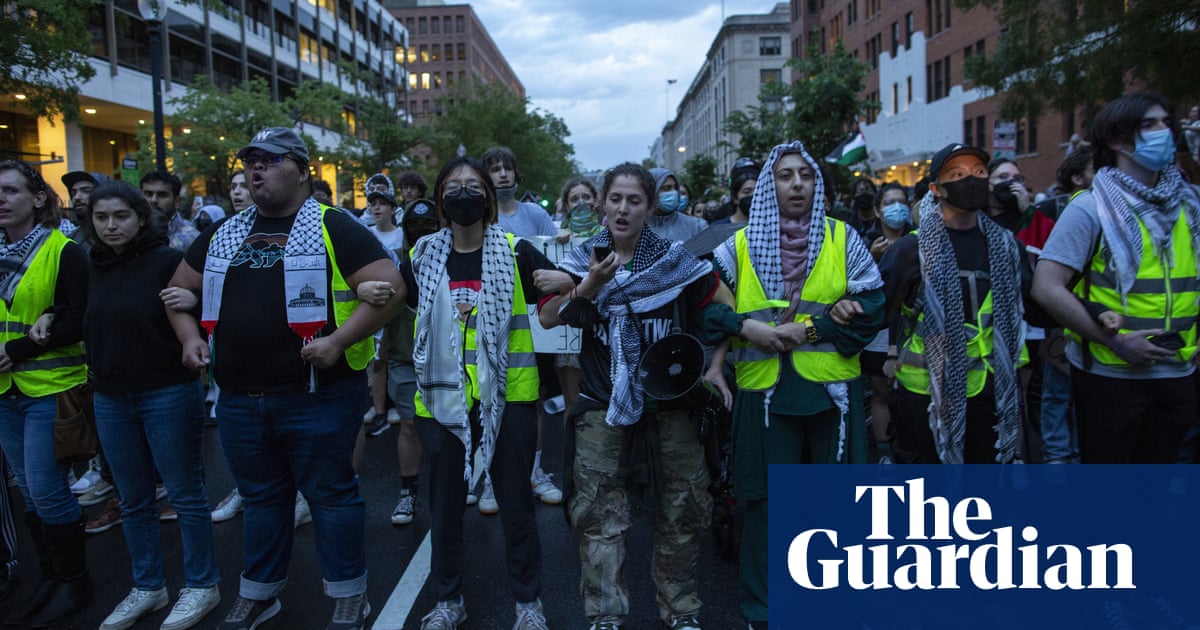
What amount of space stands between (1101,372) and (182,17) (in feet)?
122

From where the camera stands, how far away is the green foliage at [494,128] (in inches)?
1618

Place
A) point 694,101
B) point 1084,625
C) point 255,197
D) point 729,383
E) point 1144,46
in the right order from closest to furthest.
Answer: point 1084,625
point 255,197
point 729,383
point 1144,46
point 694,101

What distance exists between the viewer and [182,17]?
1289 inches

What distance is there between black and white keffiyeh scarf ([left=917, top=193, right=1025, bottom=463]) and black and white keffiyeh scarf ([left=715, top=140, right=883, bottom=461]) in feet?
1.00

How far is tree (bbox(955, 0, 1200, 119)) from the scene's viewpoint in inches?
372

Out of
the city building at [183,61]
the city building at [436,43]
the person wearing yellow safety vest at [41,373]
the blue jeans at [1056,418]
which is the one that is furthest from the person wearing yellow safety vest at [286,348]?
the city building at [436,43]

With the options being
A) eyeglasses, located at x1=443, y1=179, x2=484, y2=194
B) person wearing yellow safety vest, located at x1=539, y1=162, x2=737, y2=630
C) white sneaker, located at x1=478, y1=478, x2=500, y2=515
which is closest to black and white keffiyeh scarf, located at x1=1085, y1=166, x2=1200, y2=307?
person wearing yellow safety vest, located at x1=539, y1=162, x2=737, y2=630

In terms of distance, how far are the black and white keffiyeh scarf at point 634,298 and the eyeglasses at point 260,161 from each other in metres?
1.33

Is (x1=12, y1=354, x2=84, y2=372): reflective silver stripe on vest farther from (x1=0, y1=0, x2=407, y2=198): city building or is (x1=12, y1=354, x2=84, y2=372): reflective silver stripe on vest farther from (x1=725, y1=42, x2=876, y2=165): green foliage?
(x1=725, y1=42, x2=876, y2=165): green foliage

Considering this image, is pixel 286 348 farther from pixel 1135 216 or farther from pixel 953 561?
pixel 1135 216

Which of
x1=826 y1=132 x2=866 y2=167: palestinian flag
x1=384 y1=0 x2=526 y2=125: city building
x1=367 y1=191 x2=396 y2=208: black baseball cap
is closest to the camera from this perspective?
x1=367 y1=191 x2=396 y2=208: black baseball cap

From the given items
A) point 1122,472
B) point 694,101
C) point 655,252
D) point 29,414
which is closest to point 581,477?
point 655,252

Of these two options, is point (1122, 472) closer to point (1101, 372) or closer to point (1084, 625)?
point (1101, 372)

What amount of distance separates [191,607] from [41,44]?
28.1ft
